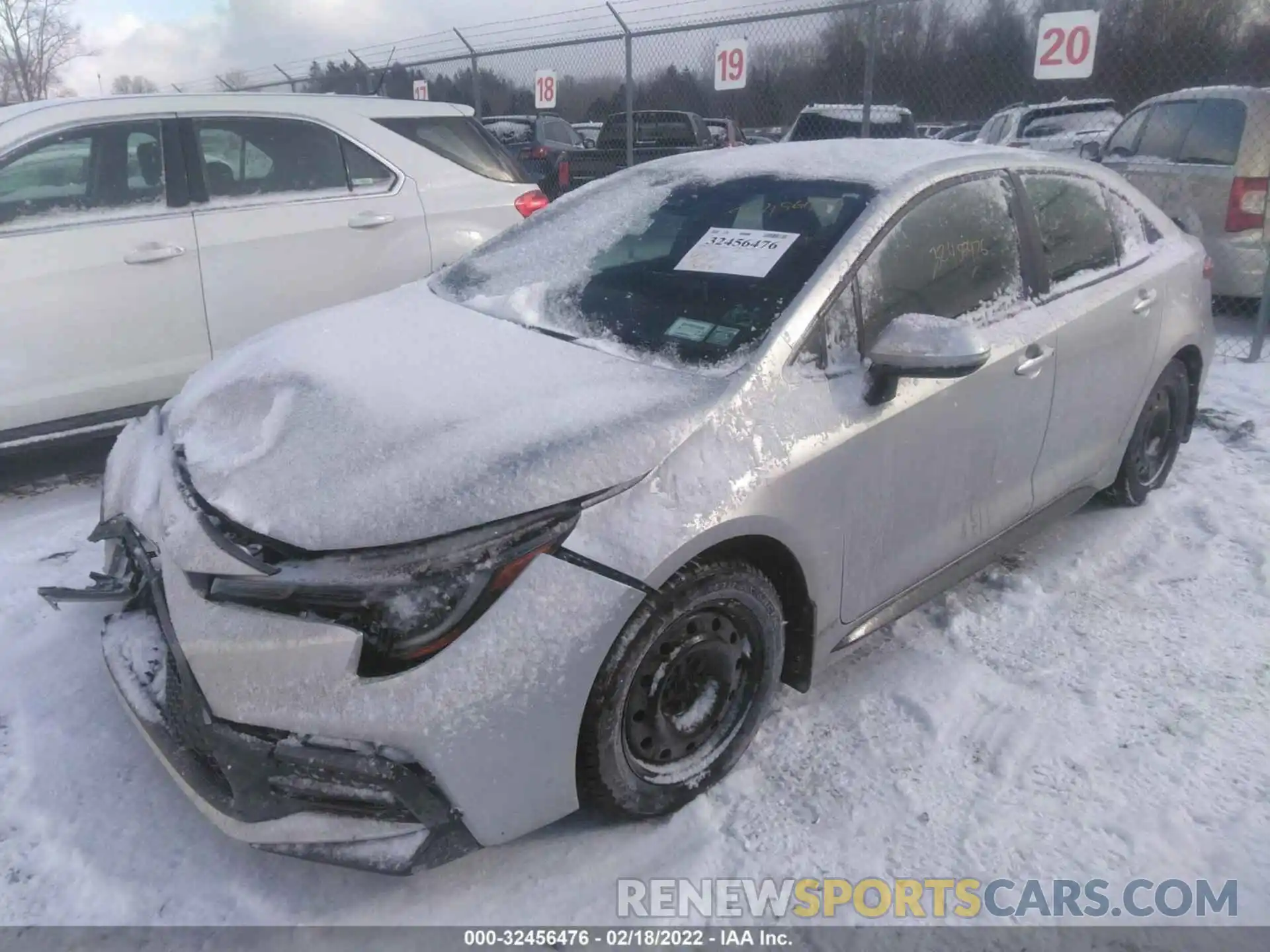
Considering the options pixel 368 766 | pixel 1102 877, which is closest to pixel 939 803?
pixel 1102 877

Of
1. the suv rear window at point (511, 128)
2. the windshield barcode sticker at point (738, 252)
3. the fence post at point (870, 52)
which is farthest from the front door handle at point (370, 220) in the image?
the suv rear window at point (511, 128)

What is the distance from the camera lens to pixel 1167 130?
768 cm

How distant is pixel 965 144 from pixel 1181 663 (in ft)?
6.27

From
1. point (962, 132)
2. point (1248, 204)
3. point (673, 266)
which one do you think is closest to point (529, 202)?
point (673, 266)

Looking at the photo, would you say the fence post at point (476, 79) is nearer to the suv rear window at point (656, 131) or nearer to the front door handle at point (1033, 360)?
the suv rear window at point (656, 131)

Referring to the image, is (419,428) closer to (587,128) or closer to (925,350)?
(925,350)

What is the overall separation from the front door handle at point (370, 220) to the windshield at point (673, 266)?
64.4 inches

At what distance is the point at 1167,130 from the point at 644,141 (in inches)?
270

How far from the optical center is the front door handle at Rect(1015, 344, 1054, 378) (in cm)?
298

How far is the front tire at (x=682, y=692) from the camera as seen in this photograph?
2.09 meters

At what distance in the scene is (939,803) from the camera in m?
2.43

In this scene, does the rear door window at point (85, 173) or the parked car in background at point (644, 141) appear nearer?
the rear door window at point (85, 173)

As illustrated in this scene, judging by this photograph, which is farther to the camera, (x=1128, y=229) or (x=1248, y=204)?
(x=1248, y=204)

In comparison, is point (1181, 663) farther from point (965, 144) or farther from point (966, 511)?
point (965, 144)
